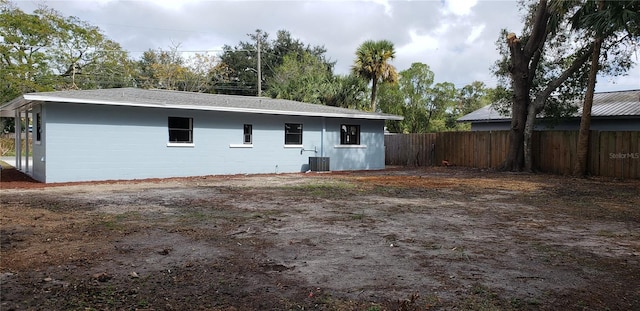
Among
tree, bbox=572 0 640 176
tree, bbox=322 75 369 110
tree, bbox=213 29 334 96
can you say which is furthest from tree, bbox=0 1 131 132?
tree, bbox=572 0 640 176

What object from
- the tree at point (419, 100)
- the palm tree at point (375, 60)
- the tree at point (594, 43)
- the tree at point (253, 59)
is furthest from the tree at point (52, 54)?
the tree at point (594, 43)

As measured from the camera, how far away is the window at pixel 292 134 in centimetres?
1823

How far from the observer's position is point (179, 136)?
51.3 ft

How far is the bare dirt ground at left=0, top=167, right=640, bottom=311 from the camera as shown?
11.9 ft

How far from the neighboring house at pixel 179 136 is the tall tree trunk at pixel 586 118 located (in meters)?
7.99

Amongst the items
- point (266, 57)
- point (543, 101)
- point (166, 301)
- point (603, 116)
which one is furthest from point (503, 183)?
point (266, 57)

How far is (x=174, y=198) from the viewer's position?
9906 mm

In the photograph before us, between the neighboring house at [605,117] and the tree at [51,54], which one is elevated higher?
the tree at [51,54]

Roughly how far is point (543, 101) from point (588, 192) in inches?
265

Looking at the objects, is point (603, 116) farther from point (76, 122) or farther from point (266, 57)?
point (266, 57)

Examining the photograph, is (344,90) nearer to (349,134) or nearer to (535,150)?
(349,134)

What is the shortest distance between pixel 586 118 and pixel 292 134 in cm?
1110

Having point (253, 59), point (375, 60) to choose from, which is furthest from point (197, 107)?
point (253, 59)

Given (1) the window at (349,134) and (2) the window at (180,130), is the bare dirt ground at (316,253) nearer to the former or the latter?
(2) the window at (180,130)
